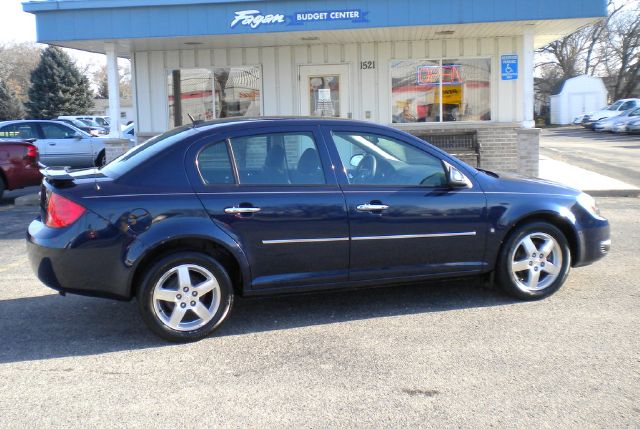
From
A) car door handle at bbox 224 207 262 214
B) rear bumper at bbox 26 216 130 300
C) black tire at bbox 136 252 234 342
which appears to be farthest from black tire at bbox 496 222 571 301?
rear bumper at bbox 26 216 130 300

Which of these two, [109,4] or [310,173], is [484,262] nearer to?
[310,173]

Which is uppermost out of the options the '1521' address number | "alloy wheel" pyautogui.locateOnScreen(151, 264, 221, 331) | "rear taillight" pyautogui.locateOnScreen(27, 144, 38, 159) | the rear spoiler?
the '1521' address number

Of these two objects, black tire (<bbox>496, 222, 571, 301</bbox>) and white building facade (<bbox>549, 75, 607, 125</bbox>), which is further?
white building facade (<bbox>549, 75, 607, 125</bbox>)

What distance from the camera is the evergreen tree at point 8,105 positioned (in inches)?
2073

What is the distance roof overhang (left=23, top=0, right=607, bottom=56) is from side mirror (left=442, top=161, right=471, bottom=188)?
718 cm

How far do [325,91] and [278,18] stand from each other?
8.74ft

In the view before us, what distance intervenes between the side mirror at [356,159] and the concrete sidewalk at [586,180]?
293 inches

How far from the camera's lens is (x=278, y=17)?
39.2 feet

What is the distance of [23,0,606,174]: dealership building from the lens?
12.0m

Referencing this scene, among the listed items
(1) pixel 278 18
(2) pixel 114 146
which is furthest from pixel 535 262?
(2) pixel 114 146

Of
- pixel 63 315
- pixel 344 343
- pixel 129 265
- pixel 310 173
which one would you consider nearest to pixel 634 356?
pixel 344 343

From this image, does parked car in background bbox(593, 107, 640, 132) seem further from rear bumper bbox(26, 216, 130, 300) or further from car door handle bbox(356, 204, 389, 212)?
rear bumper bbox(26, 216, 130, 300)

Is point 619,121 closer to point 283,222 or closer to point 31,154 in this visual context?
point 31,154

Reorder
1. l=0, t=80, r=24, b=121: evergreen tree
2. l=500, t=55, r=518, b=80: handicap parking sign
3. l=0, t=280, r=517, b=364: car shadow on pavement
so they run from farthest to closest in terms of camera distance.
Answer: l=0, t=80, r=24, b=121: evergreen tree
l=500, t=55, r=518, b=80: handicap parking sign
l=0, t=280, r=517, b=364: car shadow on pavement
